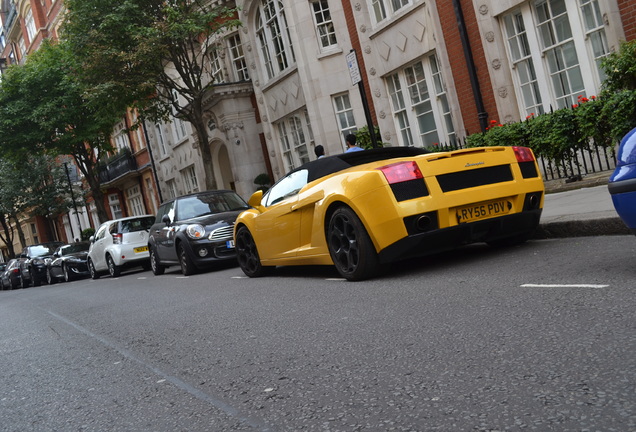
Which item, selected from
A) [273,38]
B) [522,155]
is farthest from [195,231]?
[273,38]

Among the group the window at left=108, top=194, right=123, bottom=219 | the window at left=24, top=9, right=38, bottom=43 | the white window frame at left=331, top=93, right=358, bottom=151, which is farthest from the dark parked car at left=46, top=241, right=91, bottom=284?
the window at left=24, top=9, right=38, bottom=43

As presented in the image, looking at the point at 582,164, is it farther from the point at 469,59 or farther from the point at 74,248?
the point at 74,248

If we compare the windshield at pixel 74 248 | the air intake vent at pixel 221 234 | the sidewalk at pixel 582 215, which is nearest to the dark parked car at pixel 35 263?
the windshield at pixel 74 248

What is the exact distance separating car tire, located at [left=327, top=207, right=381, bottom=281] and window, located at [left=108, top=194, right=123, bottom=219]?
40070mm

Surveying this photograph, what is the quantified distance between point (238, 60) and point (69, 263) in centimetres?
1008

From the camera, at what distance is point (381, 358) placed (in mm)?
4039

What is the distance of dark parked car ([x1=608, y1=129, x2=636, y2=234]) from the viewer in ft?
14.7

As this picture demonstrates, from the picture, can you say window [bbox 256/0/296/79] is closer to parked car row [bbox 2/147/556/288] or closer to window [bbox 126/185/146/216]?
parked car row [bbox 2/147/556/288]

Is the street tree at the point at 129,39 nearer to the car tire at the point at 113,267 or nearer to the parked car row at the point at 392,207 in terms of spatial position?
the car tire at the point at 113,267

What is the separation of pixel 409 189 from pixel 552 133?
17.3ft

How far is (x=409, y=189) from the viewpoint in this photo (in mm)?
6465

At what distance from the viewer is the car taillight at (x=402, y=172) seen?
646 cm

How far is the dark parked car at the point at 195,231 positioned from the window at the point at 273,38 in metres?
8.82

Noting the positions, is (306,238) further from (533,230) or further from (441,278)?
(533,230)
